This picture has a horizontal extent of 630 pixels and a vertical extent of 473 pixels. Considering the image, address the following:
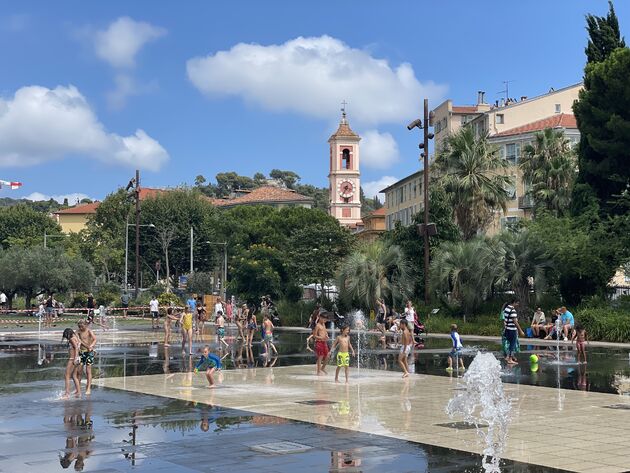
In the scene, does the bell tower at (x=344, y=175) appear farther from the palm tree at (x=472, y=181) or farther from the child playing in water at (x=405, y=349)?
the child playing in water at (x=405, y=349)

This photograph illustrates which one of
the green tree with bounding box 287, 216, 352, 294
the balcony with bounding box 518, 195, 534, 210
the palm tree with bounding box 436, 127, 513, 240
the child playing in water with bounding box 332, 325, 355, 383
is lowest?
the child playing in water with bounding box 332, 325, 355, 383

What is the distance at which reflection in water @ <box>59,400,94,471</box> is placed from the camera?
9930 mm

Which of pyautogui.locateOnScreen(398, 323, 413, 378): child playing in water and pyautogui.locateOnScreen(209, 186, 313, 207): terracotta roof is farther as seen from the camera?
pyautogui.locateOnScreen(209, 186, 313, 207): terracotta roof

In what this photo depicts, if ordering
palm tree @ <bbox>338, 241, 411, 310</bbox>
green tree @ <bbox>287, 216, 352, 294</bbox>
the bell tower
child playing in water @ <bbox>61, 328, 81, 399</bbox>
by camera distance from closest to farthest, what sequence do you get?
child playing in water @ <bbox>61, 328, 81, 399</bbox>
palm tree @ <bbox>338, 241, 411, 310</bbox>
green tree @ <bbox>287, 216, 352, 294</bbox>
the bell tower

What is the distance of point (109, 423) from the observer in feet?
42.0

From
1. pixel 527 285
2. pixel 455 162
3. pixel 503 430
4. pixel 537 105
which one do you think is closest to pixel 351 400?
pixel 503 430

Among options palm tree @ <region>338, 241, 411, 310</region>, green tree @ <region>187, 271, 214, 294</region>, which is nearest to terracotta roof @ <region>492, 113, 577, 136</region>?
green tree @ <region>187, 271, 214, 294</region>

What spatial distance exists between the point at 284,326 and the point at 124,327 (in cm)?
916

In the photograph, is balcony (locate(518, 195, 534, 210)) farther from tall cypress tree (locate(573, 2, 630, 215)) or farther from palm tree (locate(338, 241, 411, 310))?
palm tree (locate(338, 241, 411, 310))

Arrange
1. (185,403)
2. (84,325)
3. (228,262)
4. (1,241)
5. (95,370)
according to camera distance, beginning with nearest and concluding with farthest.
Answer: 1. (185,403)
2. (84,325)
3. (95,370)
4. (228,262)
5. (1,241)

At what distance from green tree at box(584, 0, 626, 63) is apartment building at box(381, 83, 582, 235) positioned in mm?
14810

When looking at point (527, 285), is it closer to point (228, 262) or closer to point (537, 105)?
point (537, 105)

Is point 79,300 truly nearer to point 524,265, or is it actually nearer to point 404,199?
A: point 524,265

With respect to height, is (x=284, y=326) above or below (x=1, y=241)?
below
